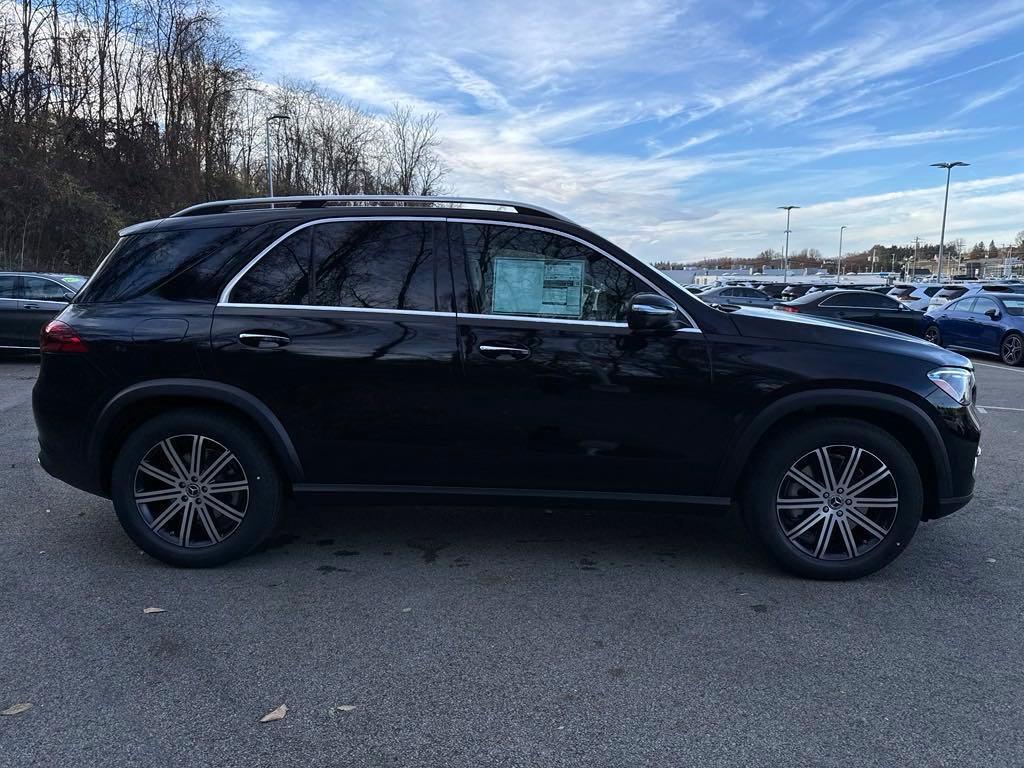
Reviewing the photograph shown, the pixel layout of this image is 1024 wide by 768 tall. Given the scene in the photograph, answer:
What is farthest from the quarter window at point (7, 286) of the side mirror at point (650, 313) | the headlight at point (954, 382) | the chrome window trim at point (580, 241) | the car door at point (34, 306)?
the headlight at point (954, 382)

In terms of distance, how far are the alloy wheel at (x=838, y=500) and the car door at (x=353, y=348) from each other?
179 cm

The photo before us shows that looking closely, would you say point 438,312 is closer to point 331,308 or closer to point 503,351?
point 503,351

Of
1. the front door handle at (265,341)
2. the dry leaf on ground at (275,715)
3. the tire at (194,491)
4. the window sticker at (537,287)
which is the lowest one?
the dry leaf on ground at (275,715)

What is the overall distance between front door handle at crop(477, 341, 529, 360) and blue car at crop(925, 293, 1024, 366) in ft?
46.5

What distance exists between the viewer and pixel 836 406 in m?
3.80

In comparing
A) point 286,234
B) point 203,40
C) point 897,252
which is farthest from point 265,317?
point 897,252

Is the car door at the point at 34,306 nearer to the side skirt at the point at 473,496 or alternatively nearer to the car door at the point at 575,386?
the side skirt at the point at 473,496

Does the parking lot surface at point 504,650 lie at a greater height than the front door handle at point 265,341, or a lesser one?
lesser

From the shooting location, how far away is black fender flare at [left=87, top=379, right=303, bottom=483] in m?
3.80

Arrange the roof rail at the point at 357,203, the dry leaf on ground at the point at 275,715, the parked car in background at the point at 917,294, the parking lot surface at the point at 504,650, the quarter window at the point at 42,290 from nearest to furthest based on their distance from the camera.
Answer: the parking lot surface at the point at 504,650 < the dry leaf on ground at the point at 275,715 < the roof rail at the point at 357,203 < the quarter window at the point at 42,290 < the parked car in background at the point at 917,294

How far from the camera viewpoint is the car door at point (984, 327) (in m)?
15.6

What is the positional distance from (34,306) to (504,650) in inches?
490

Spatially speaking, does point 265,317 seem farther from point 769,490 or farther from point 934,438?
point 934,438

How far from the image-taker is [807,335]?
3799 millimetres
